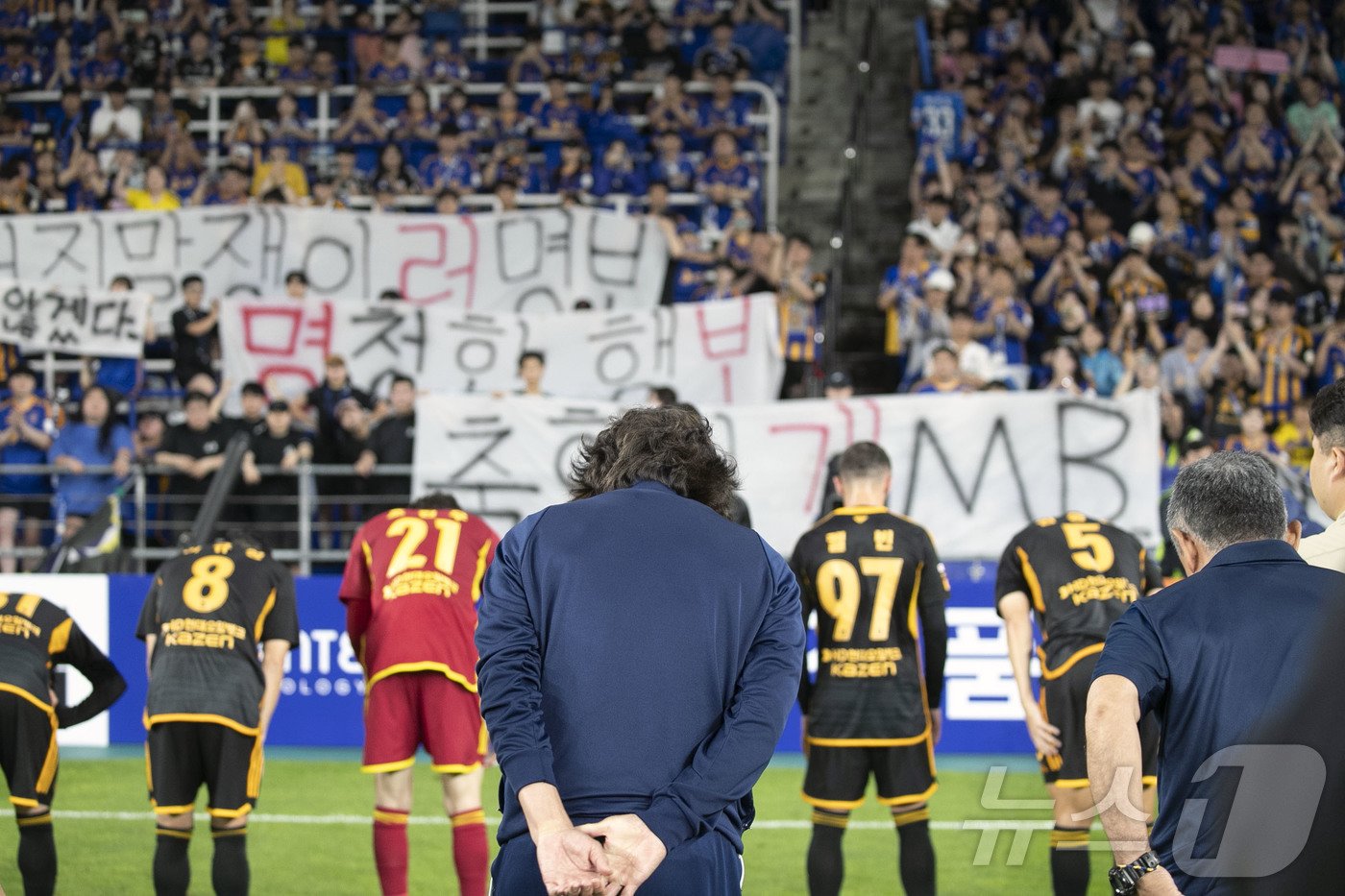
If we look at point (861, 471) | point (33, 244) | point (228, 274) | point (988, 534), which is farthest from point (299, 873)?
point (33, 244)

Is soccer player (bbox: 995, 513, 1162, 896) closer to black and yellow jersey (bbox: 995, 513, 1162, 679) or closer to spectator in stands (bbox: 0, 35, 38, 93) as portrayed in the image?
black and yellow jersey (bbox: 995, 513, 1162, 679)

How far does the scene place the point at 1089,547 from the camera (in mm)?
7039

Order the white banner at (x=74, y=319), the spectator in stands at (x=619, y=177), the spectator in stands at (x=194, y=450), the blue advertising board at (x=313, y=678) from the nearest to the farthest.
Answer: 1. the blue advertising board at (x=313, y=678)
2. the spectator in stands at (x=194, y=450)
3. the white banner at (x=74, y=319)
4. the spectator in stands at (x=619, y=177)

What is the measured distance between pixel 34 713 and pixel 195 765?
705 millimetres

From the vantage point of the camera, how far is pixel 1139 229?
50.9 ft

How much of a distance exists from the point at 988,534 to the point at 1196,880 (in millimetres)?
9505

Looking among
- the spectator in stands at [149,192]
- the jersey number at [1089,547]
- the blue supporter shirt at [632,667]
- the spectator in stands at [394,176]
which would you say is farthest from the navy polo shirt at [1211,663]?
the spectator in stands at [149,192]

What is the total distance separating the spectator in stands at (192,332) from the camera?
47.9 feet

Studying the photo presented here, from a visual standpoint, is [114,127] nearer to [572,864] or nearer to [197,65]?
[197,65]

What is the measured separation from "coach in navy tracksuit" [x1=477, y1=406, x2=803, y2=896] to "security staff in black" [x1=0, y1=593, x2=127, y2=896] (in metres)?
3.77

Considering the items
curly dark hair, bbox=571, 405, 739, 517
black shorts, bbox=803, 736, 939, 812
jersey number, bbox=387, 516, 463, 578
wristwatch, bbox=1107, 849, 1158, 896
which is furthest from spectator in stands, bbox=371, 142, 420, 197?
wristwatch, bbox=1107, 849, 1158, 896

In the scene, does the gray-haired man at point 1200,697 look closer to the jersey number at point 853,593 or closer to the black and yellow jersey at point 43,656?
the jersey number at point 853,593

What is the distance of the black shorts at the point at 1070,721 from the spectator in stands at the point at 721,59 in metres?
12.0

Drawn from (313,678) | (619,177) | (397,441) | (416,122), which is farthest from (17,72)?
(313,678)
